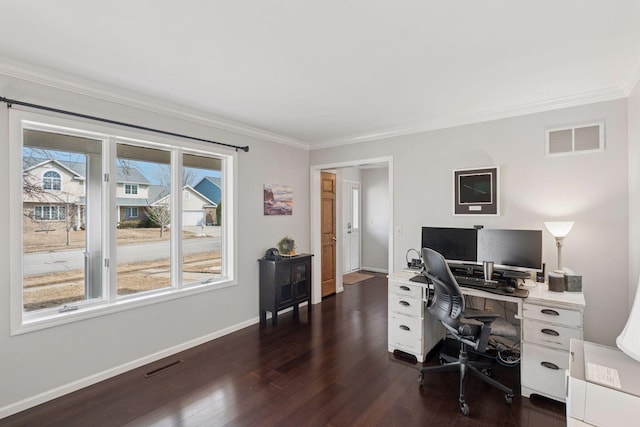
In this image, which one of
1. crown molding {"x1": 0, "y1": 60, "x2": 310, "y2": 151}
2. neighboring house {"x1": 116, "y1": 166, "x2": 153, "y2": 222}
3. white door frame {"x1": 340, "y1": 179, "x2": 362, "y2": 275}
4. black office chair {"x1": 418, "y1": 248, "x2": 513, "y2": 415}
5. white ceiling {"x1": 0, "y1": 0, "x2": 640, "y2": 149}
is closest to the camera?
white ceiling {"x1": 0, "y1": 0, "x2": 640, "y2": 149}

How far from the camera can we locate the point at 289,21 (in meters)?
1.72

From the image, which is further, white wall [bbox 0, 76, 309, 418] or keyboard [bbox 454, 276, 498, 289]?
keyboard [bbox 454, 276, 498, 289]

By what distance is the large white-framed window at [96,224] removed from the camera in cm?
235

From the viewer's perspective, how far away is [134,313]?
2.85 m

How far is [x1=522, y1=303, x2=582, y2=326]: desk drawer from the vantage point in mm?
2232

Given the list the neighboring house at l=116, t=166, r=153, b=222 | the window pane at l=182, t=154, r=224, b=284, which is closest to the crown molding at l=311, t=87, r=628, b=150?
the window pane at l=182, t=154, r=224, b=284

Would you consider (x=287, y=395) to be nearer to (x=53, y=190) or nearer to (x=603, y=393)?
(x=603, y=393)

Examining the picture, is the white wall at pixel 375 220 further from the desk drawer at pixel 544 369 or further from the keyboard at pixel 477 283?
the desk drawer at pixel 544 369

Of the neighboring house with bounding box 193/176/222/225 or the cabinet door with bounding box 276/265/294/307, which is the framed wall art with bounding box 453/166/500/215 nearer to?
the cabinet door with bounding box 276/265/294/307

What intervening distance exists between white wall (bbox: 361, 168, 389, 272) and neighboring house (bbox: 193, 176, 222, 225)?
4160mm

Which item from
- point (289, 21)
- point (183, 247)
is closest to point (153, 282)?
point (183, 247)

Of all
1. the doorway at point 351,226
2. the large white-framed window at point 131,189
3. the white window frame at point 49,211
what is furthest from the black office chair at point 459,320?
the doorway at point 351,226

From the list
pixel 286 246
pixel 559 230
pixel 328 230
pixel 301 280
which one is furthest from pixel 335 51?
pixel 328 230

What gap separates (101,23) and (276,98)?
4.71 feet
